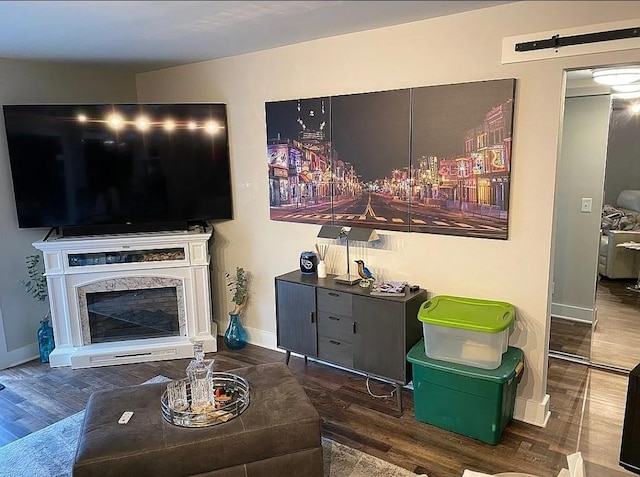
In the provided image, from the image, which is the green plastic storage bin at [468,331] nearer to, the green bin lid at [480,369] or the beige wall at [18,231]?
the green bin lid at [480,369]

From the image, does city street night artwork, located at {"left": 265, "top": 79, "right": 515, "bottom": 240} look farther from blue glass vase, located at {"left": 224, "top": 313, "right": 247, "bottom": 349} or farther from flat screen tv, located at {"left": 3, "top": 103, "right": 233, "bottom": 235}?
blue glass vase, located at {"left": 224, "top": 313, "right": 247, "bottom": 349}

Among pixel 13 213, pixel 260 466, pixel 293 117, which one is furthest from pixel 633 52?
pixel 13 213

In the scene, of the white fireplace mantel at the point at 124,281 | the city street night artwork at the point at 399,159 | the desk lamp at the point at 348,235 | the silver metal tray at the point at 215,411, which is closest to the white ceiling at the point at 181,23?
the city street night artwork at the point at 399,159

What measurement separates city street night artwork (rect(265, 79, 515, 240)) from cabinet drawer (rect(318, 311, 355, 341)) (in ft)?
2.21

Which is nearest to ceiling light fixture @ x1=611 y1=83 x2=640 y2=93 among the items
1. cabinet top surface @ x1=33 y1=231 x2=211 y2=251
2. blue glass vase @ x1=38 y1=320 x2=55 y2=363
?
cabinet top surface @ x1=33 y1=231 x2=211 y2=251

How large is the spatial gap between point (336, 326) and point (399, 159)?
1191 millimetres

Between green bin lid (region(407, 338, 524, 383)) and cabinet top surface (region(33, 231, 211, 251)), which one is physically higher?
cabinet top surface (region(33, 231, 211, 251))

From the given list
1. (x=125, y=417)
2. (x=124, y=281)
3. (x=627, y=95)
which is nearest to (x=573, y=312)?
(x=627, y=95)

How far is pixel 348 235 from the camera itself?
131 inches

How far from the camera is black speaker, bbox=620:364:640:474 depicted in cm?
230

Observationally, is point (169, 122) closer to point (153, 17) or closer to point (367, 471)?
point (153, 17)

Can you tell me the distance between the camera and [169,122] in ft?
12.7

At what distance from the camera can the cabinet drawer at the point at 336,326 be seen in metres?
3.17

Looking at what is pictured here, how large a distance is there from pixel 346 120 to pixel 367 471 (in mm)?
2188
